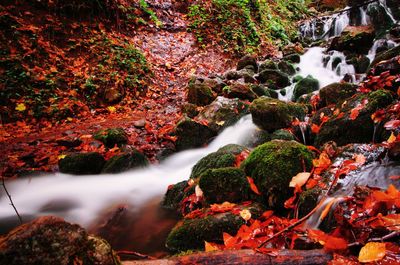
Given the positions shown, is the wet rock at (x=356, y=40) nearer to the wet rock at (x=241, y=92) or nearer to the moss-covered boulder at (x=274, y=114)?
the wet rock at (x=241, y=92)

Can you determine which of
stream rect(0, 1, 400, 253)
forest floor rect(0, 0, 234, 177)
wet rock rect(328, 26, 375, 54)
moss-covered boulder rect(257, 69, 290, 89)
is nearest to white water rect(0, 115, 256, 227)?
stream rect(0, 1, 400, 253)

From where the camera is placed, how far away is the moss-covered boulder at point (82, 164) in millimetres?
5281

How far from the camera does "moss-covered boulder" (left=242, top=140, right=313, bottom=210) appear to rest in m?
3.02

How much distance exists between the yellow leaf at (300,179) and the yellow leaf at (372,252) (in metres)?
1.45

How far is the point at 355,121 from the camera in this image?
4090 mm

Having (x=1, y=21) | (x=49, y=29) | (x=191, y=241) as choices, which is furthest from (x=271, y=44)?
(x=191, y=241)

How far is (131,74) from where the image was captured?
900 cm

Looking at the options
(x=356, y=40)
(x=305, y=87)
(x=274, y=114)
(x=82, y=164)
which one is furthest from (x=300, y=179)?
(x=356, y=40)

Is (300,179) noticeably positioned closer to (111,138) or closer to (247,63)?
(111,138)

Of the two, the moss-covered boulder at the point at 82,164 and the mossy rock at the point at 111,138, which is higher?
the mossy rock at the point at 111,138

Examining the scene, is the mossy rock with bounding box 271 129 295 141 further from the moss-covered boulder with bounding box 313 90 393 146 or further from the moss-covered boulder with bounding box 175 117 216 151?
the moss-covered boulder with bounding box 175 117 216 151

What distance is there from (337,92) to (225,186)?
381 cm

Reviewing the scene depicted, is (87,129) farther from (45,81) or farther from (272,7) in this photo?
(272,7)

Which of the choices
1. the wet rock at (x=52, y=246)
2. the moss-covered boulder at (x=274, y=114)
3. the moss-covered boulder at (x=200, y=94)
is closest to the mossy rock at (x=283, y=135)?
the moss-covered boulder at (x=274, y=114)
